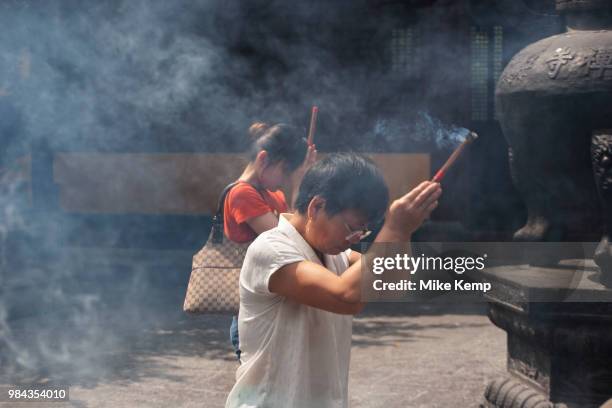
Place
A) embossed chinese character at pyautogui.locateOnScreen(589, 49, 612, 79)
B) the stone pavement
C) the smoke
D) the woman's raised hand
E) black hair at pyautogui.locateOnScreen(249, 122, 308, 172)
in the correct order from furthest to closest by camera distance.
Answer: the smoke < the stone pavement < embossed chinese character at pyautogui.locateOnScreen(589, 49, 612, 79) < black hair at pyautogui.locateOnScreen(249, 122, 308, 172) < the woman's raised hand

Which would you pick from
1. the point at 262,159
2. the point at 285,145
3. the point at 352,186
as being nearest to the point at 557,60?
the point at 285,145

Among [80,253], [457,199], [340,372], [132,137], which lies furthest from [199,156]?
[340,372]

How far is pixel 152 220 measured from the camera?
1165 cm

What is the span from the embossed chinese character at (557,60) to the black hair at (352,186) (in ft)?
7.50

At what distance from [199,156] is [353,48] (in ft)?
8.21

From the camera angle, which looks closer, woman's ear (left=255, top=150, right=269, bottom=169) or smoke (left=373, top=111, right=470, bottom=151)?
woman's ear (left=255, top=150, right=269, bottom=169)

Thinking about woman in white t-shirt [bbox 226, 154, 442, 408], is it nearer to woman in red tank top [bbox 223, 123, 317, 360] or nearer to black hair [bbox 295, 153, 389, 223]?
black hair [bbox 295, 153, 389, 223]

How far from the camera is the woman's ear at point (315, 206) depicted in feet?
7.64

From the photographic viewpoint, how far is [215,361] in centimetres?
661

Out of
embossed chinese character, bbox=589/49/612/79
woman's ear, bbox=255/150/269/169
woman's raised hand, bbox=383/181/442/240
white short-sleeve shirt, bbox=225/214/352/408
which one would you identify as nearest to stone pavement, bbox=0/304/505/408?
woman's ear, bbox=255/150/269/169

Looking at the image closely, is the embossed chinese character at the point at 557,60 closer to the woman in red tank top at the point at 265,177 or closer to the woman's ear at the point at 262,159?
the woman in red tank top at the point at 265,177

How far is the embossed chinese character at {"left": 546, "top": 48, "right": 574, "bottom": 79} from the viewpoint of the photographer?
4.27 metres

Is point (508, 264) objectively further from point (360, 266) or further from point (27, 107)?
point (27, 107)

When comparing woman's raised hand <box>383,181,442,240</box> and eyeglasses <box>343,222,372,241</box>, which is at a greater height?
woman's raised hand <box>383,181,442,240</box>
